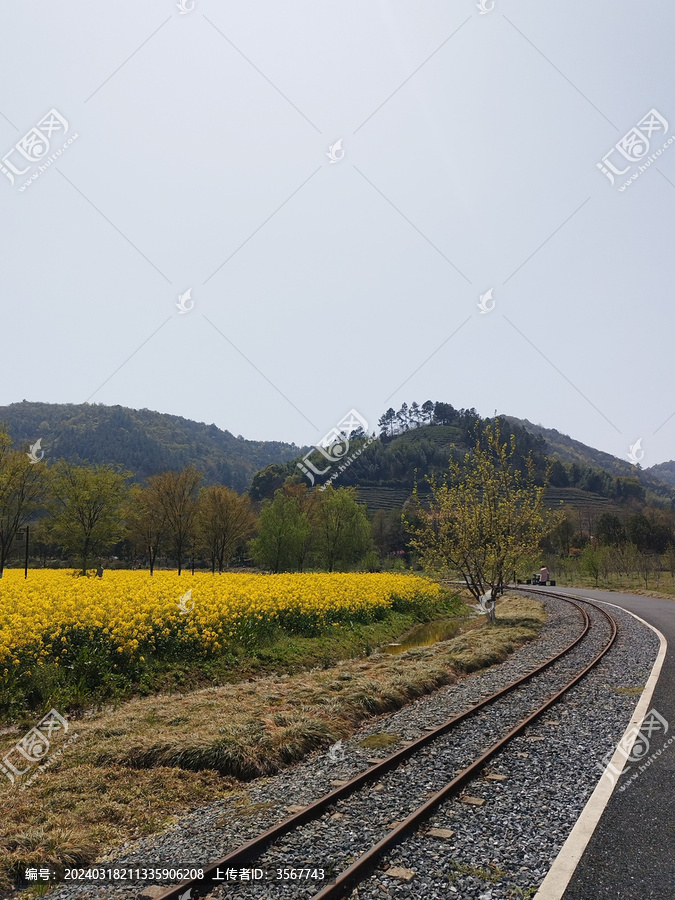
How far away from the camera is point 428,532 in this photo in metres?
28.0

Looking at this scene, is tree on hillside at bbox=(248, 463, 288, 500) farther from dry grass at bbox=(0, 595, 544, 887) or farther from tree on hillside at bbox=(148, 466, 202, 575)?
dry grass at bbox=(0, 595, 544, 887)

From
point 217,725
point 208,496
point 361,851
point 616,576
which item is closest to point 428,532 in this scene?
point 217,725

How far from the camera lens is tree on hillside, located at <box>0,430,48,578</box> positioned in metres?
34.6

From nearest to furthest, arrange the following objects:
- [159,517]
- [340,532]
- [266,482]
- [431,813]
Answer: [431,813] → [159,517] → [340,532] → [266,482]

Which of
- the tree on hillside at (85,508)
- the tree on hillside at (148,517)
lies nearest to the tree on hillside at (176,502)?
the tree on hillside at (148,517)

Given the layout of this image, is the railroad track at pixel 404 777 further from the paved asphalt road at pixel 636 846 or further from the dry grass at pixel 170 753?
the paved asphalt road at pixel 636 846

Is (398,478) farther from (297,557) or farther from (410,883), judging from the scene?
(410,883)

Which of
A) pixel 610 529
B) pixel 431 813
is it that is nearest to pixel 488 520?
pixel 431 813

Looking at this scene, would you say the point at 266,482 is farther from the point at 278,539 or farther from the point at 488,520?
the point at 488,520

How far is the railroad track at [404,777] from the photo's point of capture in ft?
16.0

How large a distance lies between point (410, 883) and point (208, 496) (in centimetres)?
4860

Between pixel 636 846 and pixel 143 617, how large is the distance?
11.5 meters

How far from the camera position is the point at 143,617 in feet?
45.9

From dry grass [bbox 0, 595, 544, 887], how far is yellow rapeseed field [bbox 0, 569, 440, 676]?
5.82ft
